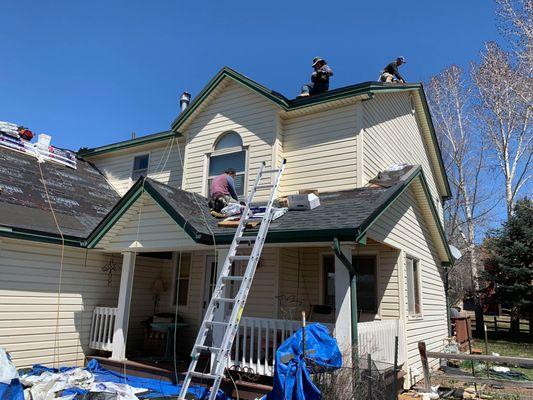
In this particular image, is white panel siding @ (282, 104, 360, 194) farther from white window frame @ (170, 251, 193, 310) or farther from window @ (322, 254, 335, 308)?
white window frame @ (170, 251, 193, 310)

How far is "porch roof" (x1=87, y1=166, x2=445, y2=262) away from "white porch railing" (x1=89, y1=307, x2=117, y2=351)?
1686 millimetres

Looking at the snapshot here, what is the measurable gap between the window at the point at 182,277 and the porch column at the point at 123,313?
6.46 ft

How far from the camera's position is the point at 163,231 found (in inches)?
328

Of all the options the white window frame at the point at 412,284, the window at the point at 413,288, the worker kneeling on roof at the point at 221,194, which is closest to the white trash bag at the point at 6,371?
the worker kneeling on roof at the point at 221,194

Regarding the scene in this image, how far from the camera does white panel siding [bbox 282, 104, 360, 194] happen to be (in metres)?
9.74

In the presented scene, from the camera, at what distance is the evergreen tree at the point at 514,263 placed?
61.6 feet

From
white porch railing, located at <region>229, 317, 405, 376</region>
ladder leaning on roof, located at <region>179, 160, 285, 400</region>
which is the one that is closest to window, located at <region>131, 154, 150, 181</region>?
ladder leaning on roof, located at <region>179, 160, 285, 400</region>

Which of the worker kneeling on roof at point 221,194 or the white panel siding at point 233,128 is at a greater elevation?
the white panel siding at point 233,128

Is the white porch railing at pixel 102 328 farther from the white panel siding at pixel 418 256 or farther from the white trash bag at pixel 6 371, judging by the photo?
the white panel siding at pixel 418 256

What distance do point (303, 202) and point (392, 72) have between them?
23.2 feet

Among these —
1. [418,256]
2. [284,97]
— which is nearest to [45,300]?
[284,97]

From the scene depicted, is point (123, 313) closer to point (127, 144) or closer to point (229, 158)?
point (229, 158)

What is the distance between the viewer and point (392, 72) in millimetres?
12914

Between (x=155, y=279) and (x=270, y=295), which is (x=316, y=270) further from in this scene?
(x=155, y=279)
